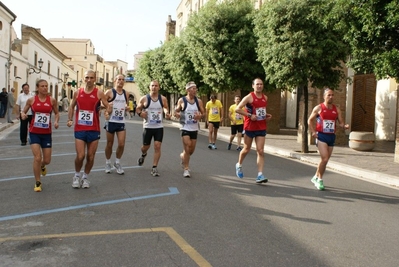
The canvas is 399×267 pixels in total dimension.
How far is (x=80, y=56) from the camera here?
88312 mm

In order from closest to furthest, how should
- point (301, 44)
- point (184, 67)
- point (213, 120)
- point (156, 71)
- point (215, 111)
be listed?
point (301, 44) < point (213, 120) < point (215, 111) < point (184, 67) < point (156, 71)

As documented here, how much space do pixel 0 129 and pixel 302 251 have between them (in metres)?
17.9

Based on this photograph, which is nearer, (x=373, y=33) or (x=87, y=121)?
(x=87, y=121)

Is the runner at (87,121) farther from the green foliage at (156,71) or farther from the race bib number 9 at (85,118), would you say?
the green foliage at (156,71)

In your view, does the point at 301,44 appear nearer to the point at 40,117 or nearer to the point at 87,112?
the point at 87,112

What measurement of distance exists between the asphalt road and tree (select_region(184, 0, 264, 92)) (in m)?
12.0

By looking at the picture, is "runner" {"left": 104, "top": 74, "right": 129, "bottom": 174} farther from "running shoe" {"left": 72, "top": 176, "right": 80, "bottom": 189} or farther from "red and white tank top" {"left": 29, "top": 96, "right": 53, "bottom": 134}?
"red and white tank top" {"left": 29, "top": 96, "right": 53, "bottom": 134}

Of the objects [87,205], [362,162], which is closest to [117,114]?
[87,205]

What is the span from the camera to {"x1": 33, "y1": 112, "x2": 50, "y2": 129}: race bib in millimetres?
7582

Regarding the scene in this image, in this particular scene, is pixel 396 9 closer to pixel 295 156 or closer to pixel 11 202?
pixel 295 156

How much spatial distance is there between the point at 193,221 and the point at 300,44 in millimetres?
9214

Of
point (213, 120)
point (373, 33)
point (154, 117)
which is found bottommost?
point (213, 120)

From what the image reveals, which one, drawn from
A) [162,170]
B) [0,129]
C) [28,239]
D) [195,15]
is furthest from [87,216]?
[195,15]

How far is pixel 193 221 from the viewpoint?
5762 millimetres
